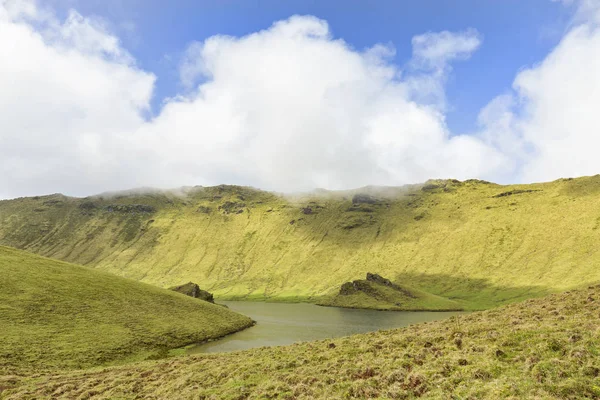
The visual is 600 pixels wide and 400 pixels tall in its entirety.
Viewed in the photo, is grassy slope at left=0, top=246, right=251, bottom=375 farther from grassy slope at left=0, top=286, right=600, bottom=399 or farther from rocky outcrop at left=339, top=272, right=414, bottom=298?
rocky outcrop at left=339, top=272, right=414, bottom=298

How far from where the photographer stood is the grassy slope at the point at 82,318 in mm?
47625

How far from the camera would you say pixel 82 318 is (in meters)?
61.7

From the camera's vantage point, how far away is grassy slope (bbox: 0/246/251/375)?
47.6 metres

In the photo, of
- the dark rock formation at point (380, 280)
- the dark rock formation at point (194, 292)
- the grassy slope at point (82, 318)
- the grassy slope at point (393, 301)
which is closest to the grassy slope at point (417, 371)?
the grassy slope at point (82, 318)

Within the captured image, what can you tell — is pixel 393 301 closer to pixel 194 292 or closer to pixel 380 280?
pixel 380 280

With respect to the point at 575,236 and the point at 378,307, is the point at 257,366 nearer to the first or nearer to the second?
the point at 378,307

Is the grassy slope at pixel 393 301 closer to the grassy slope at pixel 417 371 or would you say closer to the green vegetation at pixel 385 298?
the green vegetation at pixel 385 298

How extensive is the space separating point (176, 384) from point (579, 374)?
25.7 metres

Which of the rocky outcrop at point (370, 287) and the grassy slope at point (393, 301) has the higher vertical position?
the rocky outcrop at point (370, 287)

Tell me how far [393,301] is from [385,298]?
4388 mm

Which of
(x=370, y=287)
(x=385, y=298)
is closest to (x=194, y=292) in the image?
(x=385, y=298)

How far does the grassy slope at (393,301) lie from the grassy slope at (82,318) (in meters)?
90.5

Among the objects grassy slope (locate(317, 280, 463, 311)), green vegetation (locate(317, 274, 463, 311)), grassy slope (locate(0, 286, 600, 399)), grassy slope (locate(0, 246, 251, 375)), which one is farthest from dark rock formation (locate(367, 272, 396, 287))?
grassy slope (locate(0, 286, 600, 399))

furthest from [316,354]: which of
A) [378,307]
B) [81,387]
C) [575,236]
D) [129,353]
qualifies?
[575,236]
